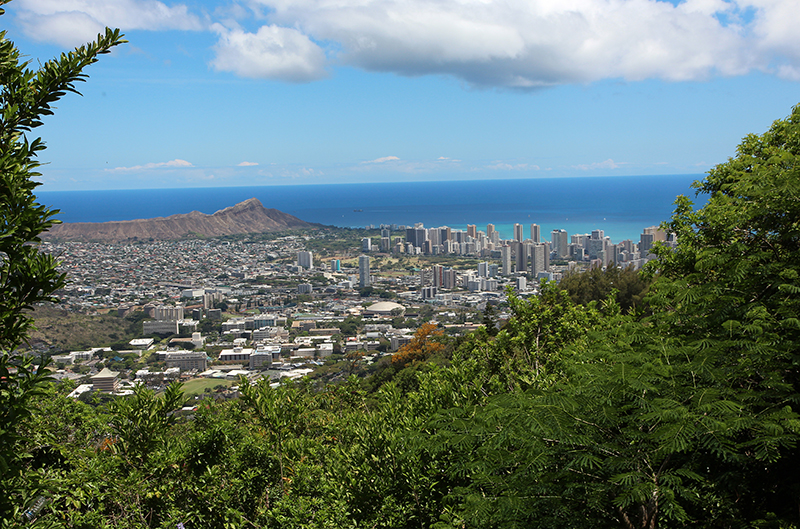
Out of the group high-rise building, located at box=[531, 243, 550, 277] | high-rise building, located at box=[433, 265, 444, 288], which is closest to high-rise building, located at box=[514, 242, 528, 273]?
high-rise building, located at box=[531, 243, 550, 277]

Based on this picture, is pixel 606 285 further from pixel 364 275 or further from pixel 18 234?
pixel 364 275

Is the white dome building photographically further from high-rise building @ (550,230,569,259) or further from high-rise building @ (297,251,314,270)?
high-rise building @ (550,230,569,259)

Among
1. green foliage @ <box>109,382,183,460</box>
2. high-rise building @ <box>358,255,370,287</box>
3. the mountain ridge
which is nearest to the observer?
green foliage @ <box>109,382,183,460</box>

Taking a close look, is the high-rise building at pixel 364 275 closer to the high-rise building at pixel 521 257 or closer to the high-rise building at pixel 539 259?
the high-rise building at pixel 521 257

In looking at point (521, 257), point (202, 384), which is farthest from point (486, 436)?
point (521, 257)

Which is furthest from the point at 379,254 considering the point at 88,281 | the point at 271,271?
the point at 88,281
